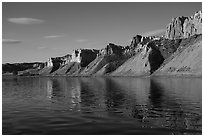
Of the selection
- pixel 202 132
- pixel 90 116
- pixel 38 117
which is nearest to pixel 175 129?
pixel 202 132

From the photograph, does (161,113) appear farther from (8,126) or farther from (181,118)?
(8,126)

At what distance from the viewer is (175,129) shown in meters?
27.8

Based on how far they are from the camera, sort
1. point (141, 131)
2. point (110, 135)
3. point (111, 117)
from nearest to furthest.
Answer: point (110, 135)
point (141, 131)
point (111, 117)

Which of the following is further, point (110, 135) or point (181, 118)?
point (181, 118)

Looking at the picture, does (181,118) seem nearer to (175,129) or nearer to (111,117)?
(175,129)

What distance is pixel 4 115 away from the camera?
37.3 m

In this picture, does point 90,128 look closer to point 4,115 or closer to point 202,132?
point 202,132

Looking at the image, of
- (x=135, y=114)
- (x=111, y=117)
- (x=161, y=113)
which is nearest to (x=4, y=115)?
(x=111, y=117)

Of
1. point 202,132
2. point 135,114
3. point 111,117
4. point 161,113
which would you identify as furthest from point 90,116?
point 202,132

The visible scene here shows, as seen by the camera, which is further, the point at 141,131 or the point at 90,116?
the point at 90,116

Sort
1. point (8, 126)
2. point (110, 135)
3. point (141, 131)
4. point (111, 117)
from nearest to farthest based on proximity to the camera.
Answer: point (110, 135) < point (141, 131) < point (8, 126) < point (111, 117)

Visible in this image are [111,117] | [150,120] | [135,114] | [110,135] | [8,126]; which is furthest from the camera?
[135,114]

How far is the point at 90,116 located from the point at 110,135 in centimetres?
1096

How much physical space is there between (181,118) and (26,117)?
20.4 metres
